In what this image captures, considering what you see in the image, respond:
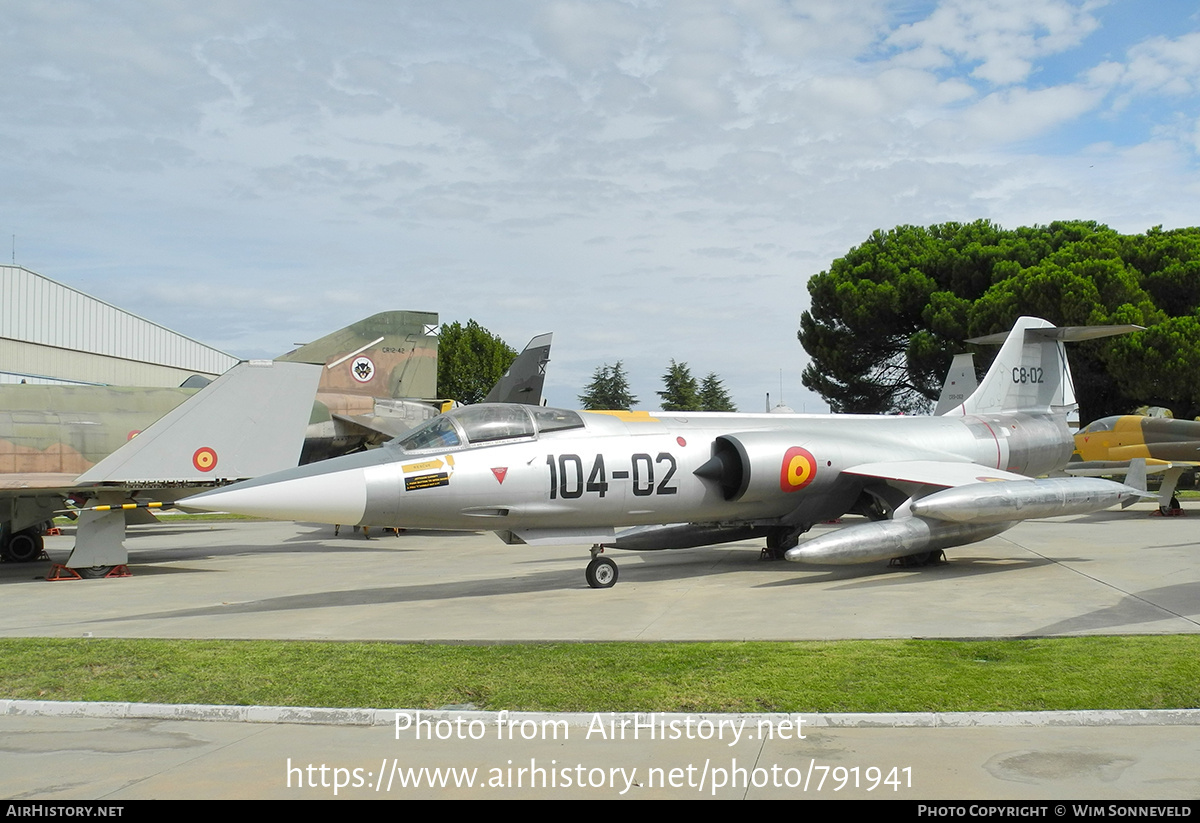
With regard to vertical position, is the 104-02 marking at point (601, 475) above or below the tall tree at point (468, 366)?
below

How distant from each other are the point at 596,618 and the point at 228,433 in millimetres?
6907

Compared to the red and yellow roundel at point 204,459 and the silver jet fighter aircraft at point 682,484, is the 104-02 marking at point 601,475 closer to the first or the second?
the silver jet fighter aircraft at point 682,484

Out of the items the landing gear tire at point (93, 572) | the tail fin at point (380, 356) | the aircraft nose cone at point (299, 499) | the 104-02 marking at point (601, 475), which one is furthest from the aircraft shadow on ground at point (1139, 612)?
the tail fin at point (380, 356)

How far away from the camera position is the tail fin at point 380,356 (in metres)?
20.7

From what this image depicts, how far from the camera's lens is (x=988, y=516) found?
38.9ft

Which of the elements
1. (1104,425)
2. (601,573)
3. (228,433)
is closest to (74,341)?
(228,433)

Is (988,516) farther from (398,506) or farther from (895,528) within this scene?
(398,506)

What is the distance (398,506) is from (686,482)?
3685 millimetres

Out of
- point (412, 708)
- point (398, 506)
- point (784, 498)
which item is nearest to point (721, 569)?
point (784, 498)

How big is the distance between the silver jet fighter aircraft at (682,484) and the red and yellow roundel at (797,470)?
2 centimetres

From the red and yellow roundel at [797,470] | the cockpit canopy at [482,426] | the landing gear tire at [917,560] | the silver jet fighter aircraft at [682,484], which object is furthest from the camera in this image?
the landing gear tire at [917,560]

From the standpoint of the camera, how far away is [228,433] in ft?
44.8

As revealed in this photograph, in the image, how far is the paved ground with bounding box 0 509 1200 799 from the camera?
4754mm
